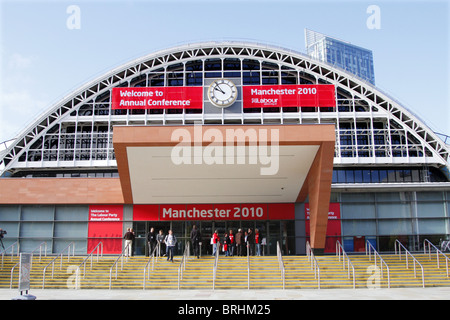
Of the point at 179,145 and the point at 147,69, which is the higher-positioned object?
the point at 147,69

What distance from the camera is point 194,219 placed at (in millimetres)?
25562

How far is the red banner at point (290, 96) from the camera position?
1247 inches

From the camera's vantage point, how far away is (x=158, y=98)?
31625 millimetres

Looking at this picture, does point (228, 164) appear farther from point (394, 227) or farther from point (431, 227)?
point (431, 227)

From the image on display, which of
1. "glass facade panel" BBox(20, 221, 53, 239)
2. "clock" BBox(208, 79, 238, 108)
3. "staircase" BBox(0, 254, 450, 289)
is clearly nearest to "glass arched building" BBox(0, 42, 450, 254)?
"glass facade panel" BBox(20, 221, 53, 239)

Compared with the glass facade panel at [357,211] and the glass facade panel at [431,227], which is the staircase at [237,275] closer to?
the glass facade panel at [357,211]

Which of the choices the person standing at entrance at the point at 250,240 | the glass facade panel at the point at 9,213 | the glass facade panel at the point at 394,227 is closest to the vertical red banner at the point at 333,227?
the glass facade panel at the point at 394,227

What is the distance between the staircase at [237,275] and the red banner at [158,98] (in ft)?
43.7

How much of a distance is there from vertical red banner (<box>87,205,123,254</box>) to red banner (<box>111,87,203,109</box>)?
8.66 metres

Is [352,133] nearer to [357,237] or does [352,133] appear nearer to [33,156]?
[357,237]

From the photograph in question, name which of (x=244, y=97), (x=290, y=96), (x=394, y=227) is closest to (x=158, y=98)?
(x=244, y=97)

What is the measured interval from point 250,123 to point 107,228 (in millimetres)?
12816
